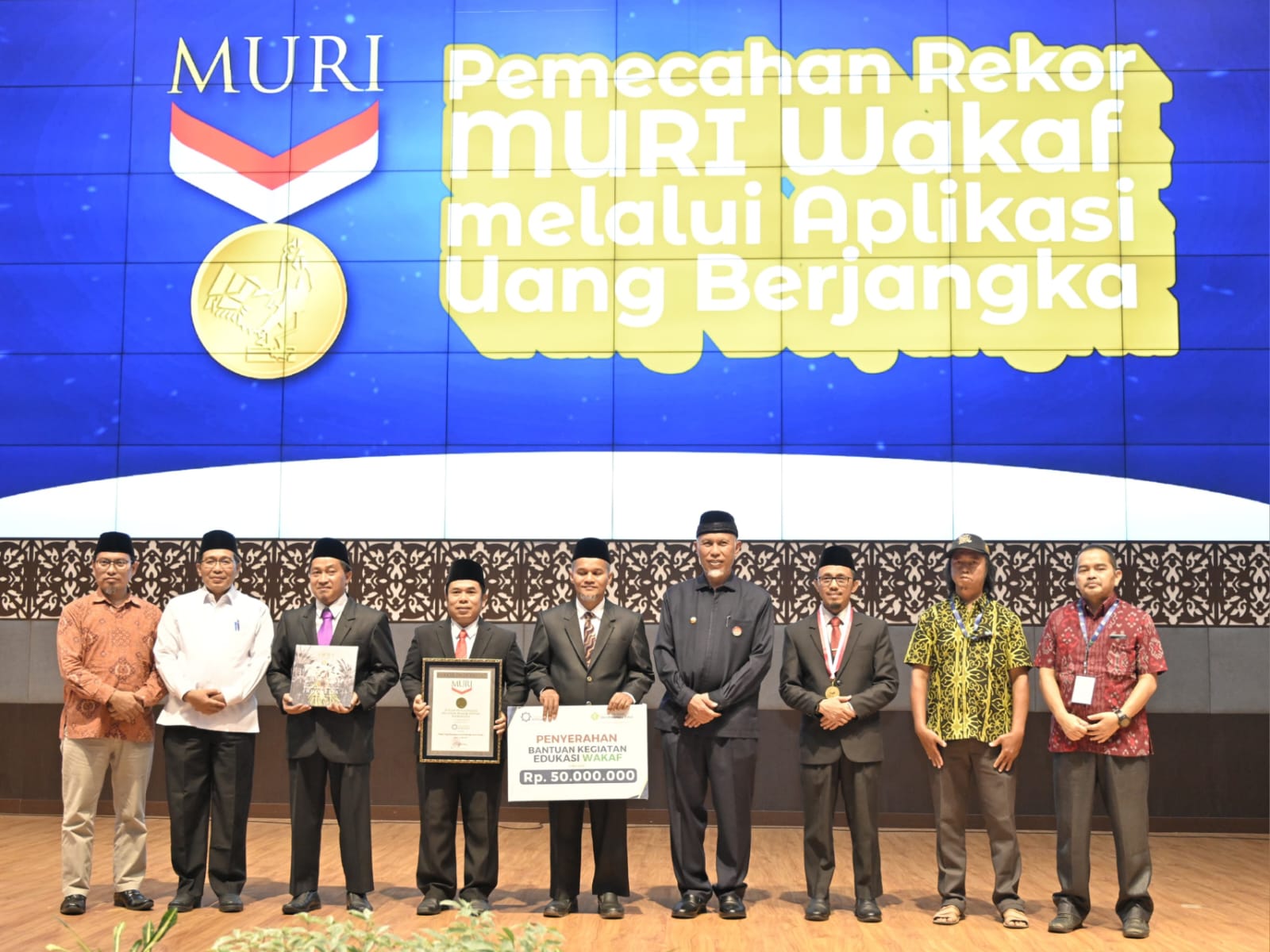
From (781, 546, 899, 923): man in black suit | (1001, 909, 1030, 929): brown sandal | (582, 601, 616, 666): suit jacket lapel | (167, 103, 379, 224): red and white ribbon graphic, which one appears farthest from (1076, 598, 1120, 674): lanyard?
(167, 103, 379, 224): red and white ribbon graphic

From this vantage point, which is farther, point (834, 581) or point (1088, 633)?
point (834, 581)

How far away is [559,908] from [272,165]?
5473 millimetres

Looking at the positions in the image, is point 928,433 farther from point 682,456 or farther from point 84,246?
point 84,246

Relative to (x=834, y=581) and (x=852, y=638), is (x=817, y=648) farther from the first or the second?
(x=834, y=581)

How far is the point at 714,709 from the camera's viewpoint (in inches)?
208

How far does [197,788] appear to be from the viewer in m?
5.32

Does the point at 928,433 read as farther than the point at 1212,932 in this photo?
Yes

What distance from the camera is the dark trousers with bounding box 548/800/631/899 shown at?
17.3 feet

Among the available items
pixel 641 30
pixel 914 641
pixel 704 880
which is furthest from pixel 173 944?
pixel 641 30

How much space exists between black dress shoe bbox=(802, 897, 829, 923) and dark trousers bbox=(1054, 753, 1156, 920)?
3.17ft

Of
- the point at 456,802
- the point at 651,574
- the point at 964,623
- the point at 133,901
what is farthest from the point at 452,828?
the point at 651,574

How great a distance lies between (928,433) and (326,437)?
395cm

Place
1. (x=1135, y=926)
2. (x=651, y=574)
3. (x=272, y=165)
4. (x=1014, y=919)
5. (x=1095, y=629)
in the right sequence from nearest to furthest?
(x=1135, y=926), (x=1014, y=919), (x=1095, y=629), (x=651, y=574), (x=272, y=165)

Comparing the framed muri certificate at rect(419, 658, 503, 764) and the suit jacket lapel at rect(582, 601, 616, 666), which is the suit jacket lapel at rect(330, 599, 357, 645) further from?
the suit jacket lapel at rect(582, 601, 616, 666)
